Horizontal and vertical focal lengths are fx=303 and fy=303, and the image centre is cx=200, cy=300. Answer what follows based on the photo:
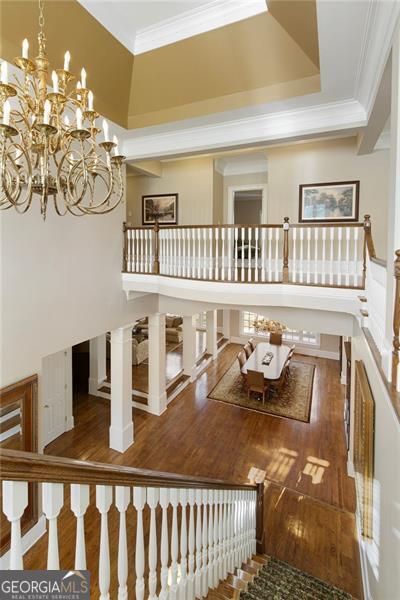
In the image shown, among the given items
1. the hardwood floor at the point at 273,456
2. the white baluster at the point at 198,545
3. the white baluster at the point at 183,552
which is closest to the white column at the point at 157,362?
the hardwood floor at the point at 273,456

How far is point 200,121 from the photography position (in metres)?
4.30

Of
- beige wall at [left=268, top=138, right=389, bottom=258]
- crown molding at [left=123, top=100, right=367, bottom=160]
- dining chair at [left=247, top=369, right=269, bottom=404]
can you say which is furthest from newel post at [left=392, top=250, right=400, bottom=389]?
dining chair at [left=247, top=369, right=269, bottom=404]

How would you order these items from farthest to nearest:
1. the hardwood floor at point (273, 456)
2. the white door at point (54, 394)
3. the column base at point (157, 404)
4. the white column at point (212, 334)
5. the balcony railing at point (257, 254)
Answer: the white column at point (212, 334), the column base at point (157, 404), the white door at point (54, 394), the balcony railing at point (257, 254), the hardwood floor at point (273, 456)

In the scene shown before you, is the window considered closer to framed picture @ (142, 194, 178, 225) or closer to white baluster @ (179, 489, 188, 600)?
framed picture @ (142, 194, 178, 225)

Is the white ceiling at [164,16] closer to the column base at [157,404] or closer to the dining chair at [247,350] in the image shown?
the column base at [157,404]

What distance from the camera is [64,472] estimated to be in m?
0.90

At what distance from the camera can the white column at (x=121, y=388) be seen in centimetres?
552

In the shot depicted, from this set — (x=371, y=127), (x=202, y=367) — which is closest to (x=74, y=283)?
(x=371, y=127)

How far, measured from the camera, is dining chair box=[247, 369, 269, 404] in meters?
6.93

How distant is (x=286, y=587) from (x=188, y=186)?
276 inches

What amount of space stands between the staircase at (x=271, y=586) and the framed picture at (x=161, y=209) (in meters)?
6.39

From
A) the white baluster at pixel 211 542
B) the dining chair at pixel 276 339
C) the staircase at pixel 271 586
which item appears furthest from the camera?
the dining chair at pixel 276 339

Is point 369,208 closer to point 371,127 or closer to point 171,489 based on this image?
point 371,127

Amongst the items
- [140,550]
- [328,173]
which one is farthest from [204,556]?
[328,173]
